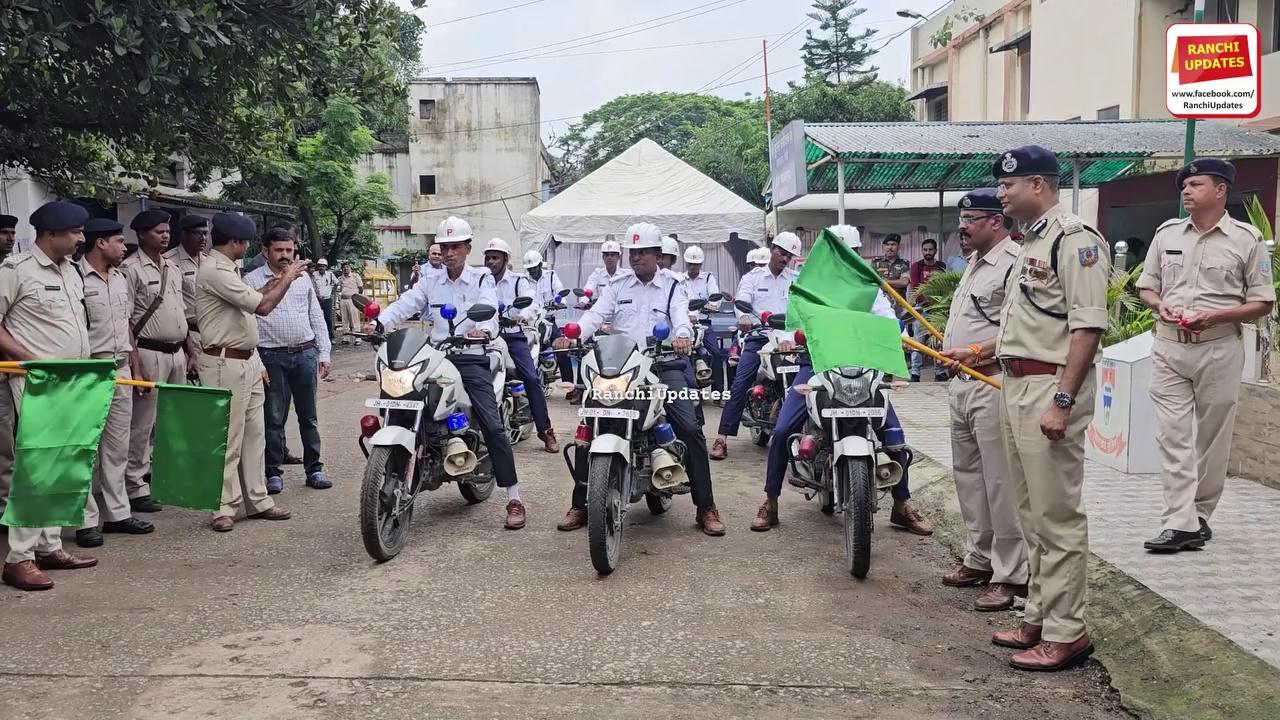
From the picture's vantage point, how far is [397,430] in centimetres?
607

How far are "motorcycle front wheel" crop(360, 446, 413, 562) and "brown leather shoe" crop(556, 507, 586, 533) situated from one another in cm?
97

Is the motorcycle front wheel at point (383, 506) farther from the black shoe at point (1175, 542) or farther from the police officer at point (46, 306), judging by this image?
the black shoe at point (1175, 542)

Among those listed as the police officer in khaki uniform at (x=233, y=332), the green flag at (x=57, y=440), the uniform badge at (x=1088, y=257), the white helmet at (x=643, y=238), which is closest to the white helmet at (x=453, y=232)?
the police officer in khaki uniform at (x=233, y=332)

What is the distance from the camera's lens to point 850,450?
5.72 m

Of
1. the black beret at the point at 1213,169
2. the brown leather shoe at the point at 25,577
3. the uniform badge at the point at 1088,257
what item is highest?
the black beret at the point at 1213,169

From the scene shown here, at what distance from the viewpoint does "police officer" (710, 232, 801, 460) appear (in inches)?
375

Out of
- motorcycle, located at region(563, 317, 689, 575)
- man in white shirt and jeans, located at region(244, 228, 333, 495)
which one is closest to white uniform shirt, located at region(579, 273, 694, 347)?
motorcycle, located at region(563, 317, 689, 575)

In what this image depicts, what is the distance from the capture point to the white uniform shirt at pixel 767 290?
10031mm

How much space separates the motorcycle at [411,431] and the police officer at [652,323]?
2.27 feet

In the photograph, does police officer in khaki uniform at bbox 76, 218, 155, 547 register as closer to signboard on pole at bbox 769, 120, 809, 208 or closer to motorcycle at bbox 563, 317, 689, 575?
motorcycle at bbox 563, 317, 689, 575

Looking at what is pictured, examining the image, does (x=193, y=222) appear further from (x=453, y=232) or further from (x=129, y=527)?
(x=129, y=527)

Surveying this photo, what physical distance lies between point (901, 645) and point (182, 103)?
21.1ft

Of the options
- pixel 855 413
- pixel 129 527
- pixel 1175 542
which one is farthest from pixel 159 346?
pixel 1175 542

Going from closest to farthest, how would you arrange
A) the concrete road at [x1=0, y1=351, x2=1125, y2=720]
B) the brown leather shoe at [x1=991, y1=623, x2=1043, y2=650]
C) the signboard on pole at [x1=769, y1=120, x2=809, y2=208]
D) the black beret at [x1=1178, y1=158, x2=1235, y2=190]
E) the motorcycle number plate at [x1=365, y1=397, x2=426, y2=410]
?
the concrete road at [x1=0, y1=351, x2=1125, y2=720], the brown leather shoe at [x1=991, y1=623, x2=1043, y2=650], the black beret at [x1=1178, y1=158, x2=1235, y2=190], the motorcycle number plate at [x1=365, y1=397, x2=426, y2=410], the signboard on pole at [x1=769, y1=120, x2=809, y2=208]
